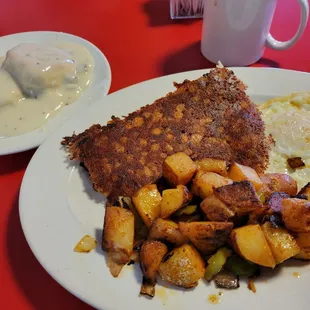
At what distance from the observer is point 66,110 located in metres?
2.02

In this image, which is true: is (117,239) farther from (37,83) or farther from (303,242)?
(37,83)

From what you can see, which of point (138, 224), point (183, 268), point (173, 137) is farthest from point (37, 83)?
point (183, 268)

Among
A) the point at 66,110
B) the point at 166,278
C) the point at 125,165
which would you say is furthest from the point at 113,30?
the point at 166,278

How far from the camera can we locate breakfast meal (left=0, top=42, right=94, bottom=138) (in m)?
2.00

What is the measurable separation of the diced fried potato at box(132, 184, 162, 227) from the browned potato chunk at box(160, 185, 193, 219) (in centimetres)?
3

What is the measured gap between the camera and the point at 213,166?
139 cm

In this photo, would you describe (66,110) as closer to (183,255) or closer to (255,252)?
(183,255)

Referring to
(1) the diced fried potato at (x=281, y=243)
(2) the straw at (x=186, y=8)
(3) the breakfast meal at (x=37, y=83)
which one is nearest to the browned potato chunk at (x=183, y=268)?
(1) the diced fried potato at (x=281, y=243)

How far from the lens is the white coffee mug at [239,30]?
6.36ft

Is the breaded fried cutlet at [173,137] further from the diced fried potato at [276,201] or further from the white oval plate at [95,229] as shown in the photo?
the diced fried potato at [276,201]

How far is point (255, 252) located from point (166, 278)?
0.93 ft

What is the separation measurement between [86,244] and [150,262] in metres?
0.26

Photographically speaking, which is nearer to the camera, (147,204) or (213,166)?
(147,204)

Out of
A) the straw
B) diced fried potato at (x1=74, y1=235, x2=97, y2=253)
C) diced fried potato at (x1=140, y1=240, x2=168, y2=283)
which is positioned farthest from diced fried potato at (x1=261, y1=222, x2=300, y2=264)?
the straw
